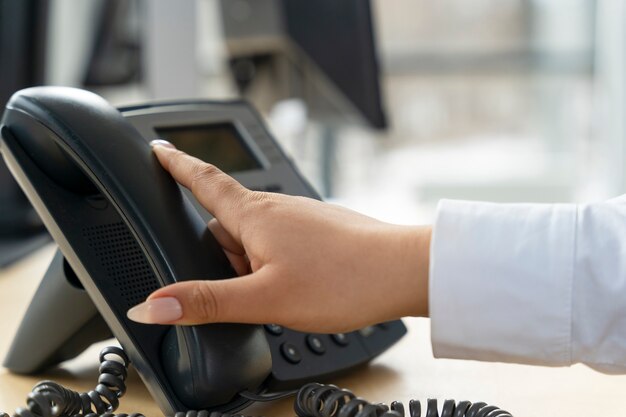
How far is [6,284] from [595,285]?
0.70 m

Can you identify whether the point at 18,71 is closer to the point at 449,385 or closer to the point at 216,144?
the point at 216,144

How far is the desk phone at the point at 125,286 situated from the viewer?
459 millimetres

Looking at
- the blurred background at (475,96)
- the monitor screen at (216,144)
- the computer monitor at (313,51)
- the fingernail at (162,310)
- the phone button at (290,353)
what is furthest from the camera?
the blurred background at (475,96)

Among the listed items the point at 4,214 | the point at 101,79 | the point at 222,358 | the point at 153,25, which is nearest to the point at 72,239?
the point at 222,358

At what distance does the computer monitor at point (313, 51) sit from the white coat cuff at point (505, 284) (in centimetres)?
65

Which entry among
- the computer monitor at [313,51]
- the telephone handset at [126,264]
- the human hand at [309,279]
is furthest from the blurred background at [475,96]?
the human hand at [309,279]

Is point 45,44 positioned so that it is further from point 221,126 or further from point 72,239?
point 72,239

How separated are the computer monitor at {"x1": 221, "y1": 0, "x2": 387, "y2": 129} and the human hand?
65cm

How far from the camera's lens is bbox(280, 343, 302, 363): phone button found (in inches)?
20.6

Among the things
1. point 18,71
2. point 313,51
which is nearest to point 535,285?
point 313,51

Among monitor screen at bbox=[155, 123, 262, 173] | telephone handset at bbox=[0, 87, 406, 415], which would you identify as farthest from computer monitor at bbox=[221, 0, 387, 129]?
telephone handset at bbox=[0, 87, 406, 415]

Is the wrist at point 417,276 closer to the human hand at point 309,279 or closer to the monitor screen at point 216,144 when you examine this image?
the human hand at point 309,279

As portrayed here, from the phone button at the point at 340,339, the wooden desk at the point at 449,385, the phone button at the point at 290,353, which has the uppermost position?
the phone button at the point at 290,353

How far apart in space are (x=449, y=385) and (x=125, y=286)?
24 centimetres
